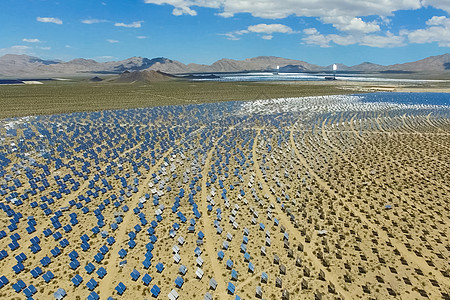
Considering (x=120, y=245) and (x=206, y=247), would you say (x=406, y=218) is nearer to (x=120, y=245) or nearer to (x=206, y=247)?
(x=206, y=247)

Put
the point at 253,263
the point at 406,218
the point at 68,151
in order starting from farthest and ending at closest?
the point at 68,151 → the point at 406,218 → the point at 253,263

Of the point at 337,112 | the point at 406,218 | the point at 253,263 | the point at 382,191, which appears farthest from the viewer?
the point at 337,112

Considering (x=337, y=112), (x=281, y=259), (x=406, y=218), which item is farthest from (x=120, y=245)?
(x=337, y=112)

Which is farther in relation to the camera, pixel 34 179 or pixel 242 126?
pixel 242 126

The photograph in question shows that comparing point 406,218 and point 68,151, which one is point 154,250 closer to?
point 406,218

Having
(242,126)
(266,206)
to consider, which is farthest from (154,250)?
(242,126)

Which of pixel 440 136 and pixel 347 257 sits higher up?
pixel 440 136
